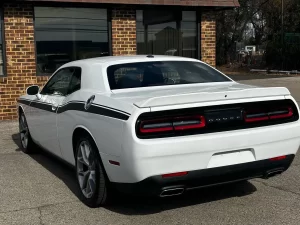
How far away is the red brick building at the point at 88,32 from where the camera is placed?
32.9ft

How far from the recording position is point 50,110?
5.50 meters

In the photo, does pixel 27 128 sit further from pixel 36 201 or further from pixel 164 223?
pixel 164 223

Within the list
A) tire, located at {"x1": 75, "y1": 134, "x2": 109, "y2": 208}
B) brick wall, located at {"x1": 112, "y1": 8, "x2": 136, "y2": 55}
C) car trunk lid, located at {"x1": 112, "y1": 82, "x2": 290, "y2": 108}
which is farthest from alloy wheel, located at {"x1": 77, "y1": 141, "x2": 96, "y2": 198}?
brick wall, located at {"x1": 112, "y1": 8, "x2": 136, "y2": 55}

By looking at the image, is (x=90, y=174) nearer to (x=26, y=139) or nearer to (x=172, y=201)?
(x=172, y=201)

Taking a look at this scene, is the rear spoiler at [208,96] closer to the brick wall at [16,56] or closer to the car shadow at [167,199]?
the car shadow at [167,199]

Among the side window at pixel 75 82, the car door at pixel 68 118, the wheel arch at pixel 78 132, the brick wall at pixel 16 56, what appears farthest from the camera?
the brick wall at pixel 16 56

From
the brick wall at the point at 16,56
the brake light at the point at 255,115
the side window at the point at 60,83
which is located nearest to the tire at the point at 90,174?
the side window at the point at 60,83

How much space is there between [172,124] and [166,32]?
8.08m

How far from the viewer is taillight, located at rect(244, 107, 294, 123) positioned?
13.6 ft

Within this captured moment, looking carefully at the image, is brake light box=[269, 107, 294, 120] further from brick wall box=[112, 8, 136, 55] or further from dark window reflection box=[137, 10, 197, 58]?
dark window reflection box=[137, 10, 197, 58]

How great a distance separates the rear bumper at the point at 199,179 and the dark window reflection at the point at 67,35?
6.99 metres

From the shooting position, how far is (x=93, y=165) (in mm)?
4367

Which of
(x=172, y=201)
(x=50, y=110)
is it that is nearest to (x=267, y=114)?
(x=172, y=201)

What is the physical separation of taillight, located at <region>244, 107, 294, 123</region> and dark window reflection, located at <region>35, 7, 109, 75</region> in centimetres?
719
